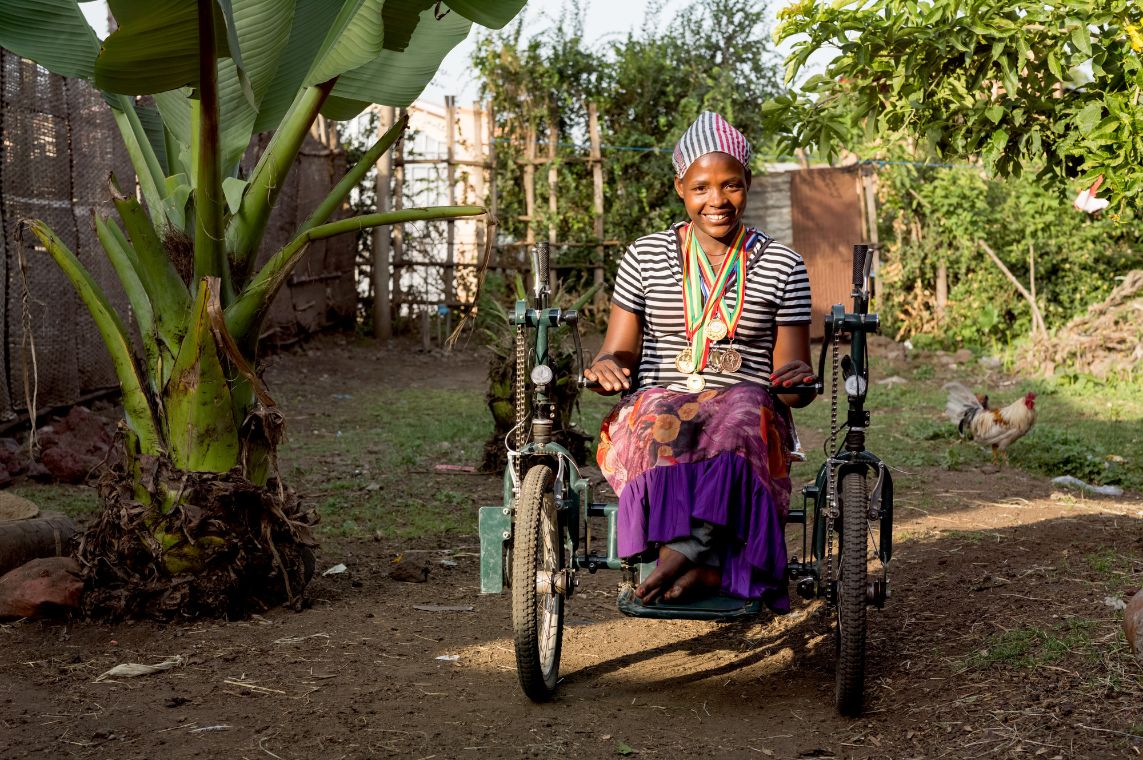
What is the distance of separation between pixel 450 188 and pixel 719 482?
12177mm

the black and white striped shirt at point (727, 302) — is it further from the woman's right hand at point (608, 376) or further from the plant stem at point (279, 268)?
the plant stem at point (279, 268)

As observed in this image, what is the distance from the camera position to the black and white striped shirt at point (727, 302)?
4031mm

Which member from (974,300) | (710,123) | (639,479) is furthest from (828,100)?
(974,300)

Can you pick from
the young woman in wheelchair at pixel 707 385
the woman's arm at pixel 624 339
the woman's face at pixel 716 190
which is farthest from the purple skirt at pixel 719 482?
the woman's face at pixel 716 190

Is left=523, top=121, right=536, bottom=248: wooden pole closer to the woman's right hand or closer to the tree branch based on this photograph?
the tree branch

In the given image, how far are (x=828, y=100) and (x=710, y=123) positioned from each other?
4.79 feet

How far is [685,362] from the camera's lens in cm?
403

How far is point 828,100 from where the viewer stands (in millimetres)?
5262

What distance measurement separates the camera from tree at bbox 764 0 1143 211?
4.42 m

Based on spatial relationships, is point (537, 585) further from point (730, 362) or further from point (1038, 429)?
point (1038, 429)

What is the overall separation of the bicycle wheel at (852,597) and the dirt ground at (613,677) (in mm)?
148

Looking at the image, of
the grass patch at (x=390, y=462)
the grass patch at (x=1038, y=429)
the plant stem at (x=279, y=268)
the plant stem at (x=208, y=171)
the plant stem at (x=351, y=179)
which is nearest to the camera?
the plant stem at (x=208, y=171)

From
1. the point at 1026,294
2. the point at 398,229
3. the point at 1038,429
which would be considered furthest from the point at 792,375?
the point at 398,229

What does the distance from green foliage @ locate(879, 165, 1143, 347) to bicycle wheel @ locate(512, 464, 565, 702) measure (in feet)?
38.2
